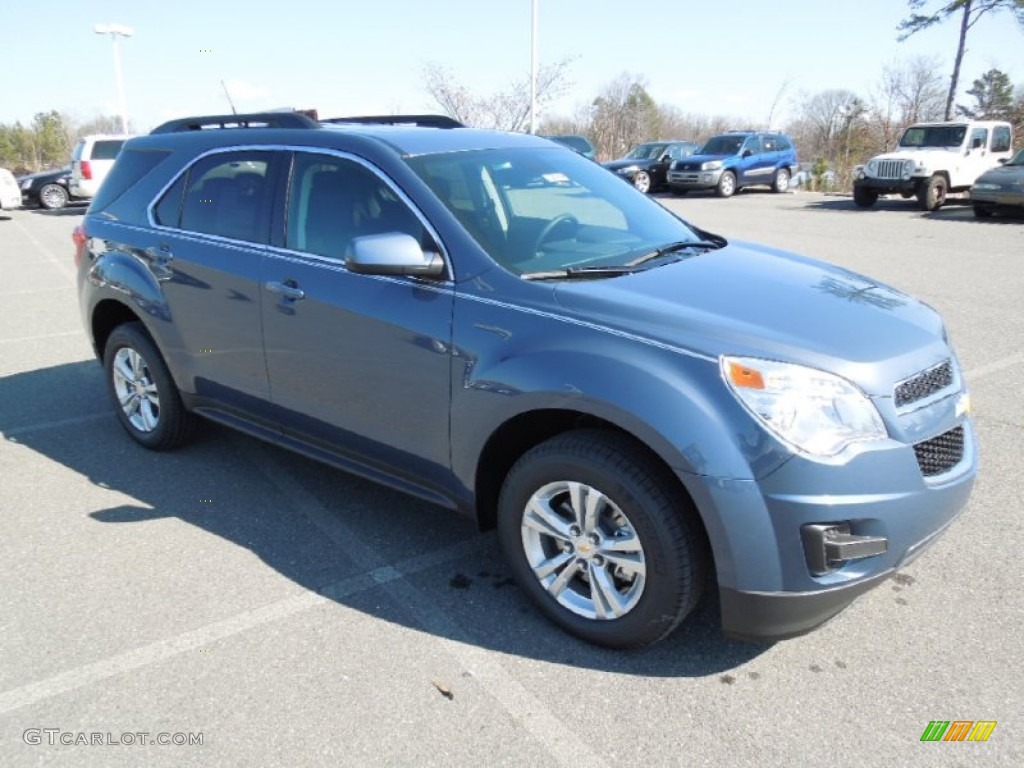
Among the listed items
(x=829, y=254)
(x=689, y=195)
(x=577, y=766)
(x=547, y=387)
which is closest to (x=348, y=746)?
(x=577, y=766)

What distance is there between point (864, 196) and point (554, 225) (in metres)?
19.3

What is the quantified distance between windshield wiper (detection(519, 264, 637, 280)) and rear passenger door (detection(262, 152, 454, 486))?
34 cm

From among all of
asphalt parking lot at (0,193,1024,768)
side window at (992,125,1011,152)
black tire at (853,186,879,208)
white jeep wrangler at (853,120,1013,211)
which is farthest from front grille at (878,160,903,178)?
asphalt parking lot at (0,193,1024,768)

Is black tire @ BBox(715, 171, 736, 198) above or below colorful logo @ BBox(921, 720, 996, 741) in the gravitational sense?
above

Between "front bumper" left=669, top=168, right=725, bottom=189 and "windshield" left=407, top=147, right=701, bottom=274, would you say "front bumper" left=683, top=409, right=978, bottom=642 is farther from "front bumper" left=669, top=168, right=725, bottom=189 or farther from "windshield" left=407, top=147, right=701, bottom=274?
"front bumper" left=669, top=168, right=725, bottom=189

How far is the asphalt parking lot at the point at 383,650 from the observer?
2.40 meters

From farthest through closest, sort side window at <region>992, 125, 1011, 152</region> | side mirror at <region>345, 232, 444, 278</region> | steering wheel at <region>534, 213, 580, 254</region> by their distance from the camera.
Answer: side window at <region>992, 125, 1011, 152</region>
steering wheel at <region>534, 213, 580, 254</region>
side mirror at <region>345, 232, 444, 278</region>

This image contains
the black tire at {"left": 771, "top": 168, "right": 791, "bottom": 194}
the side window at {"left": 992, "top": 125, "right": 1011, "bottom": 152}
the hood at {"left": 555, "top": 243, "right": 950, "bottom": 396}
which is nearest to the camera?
the hood at {"left": 555, "top": 243, "right": 950, "bottom": 396}

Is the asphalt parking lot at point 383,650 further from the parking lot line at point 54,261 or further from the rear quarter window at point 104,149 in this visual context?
the rear quarter window at point 104,149

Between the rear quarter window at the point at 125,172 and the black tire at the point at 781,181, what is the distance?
24.2 meters

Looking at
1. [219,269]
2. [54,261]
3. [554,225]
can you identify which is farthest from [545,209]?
[54,261]

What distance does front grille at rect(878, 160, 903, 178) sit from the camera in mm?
18891

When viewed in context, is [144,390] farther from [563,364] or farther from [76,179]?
[76,179]

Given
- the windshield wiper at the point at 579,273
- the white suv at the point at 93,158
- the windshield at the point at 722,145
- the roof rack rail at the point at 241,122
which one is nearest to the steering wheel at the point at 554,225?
the windshield wiper at the point at 579,273
